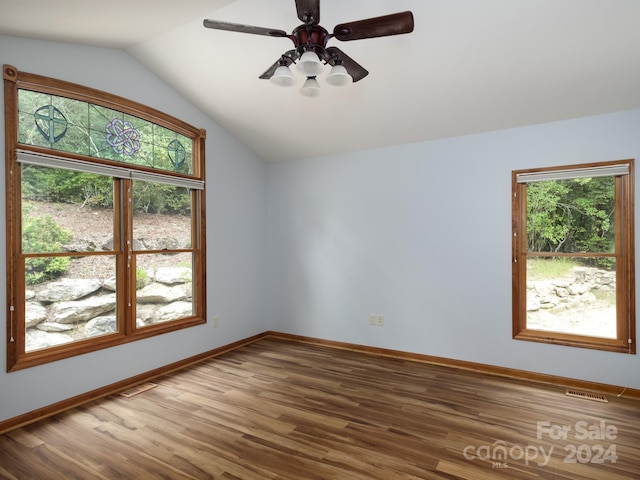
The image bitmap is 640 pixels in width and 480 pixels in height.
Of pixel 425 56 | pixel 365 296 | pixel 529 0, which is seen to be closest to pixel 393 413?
pixel 365 296

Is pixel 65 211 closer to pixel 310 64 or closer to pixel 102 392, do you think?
pixel 102 392

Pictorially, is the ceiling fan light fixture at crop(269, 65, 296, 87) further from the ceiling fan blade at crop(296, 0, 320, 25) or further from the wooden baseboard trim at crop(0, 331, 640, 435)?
the wooden baseboard trim at crop(0, 331, 640, 435)

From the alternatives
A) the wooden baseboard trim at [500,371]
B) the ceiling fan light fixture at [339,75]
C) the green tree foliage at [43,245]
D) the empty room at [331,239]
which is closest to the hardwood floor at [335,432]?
the empty room at [331,239]

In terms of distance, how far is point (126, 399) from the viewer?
10.0 ft

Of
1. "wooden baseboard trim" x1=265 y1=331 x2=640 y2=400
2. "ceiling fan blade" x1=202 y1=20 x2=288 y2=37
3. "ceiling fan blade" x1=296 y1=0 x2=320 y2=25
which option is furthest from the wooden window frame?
"ceiling fan blade" x1=202 y1=20 x2=288 y2=37

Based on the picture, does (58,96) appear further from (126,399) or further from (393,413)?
(393,413)

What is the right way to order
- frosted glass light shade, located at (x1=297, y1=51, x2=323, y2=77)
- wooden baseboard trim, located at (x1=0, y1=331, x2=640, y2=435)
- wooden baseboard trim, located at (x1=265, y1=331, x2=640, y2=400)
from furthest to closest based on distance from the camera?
wooden baseboard trim, located at (x1=265, y1=331, x2=640, y2=400)
wooden baseboard trim, located at (x1=0, y1=331, x2=640, y2=435)
frosted glass light shade, located at (x1=297, y1=51, x2=323, y2=77)

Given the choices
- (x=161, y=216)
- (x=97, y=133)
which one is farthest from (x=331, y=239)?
(x=97, y=133)

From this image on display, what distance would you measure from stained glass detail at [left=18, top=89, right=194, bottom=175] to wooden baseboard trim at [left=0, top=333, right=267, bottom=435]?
6.87 ft

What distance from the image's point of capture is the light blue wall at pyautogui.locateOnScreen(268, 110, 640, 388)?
3.33m

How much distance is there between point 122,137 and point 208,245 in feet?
4.81

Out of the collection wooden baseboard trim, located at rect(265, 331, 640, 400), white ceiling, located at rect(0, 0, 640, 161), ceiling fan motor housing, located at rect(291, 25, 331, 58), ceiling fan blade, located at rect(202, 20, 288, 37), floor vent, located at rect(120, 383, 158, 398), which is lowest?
floor vent, located at rect(120, 383, 158, 398)

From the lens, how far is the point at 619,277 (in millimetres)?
3193

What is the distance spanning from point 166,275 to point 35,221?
1313 millimetres
